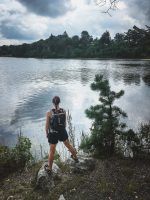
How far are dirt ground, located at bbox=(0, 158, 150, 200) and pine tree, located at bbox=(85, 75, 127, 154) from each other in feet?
2.60

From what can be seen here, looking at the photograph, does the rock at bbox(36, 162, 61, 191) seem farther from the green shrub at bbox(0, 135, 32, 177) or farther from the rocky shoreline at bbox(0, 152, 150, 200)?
the green shrub at bbox(0, 135, 32, 177)

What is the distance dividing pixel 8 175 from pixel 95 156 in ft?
11.2

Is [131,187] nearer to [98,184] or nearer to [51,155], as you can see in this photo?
[98,184]

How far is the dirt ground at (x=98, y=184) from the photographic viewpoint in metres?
8.66

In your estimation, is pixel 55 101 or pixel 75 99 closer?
pixel 55 101

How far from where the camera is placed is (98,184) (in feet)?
30.3

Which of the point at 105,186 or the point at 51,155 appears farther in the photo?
the point at 51,155

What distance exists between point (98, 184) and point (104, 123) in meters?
2.85

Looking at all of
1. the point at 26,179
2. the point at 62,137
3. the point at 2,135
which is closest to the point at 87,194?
the point at 62,137

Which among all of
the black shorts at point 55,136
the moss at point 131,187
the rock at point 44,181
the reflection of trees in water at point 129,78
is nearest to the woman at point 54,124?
the black shorts at point 55,136

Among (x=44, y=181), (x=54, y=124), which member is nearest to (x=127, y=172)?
(x=44, y=181)

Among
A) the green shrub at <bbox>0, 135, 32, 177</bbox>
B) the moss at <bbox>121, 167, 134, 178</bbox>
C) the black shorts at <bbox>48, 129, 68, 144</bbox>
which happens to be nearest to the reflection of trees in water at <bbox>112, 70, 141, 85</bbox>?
the green shrub at <bbox>0, 135, 32, 177</bbox>

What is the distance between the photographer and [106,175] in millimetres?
9844

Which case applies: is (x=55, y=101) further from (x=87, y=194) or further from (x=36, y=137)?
(x=36, y=137)
